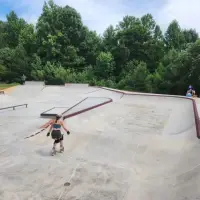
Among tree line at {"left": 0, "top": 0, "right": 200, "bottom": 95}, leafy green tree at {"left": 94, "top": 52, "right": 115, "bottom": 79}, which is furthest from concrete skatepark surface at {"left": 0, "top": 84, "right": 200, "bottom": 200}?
leafy green tree at {"left": 94, "top": 52, "right": 115, "bottom": 79}

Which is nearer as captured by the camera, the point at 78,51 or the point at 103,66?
the point at 103,66

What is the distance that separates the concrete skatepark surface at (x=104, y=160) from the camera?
4512 mm

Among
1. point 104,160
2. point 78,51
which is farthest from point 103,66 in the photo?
point 104,160

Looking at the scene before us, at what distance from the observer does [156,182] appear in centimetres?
491

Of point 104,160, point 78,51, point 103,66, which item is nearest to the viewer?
point 104,160

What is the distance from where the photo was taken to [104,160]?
597 centimetres

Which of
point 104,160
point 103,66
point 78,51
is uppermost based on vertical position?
point 78,51

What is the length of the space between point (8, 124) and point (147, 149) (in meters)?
5.52

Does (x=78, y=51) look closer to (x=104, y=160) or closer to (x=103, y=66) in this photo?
(x=103, y=66)

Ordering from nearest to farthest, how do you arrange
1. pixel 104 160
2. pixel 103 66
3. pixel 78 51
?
pixel 104 160 → pixel 103 66 → pixel 78 51

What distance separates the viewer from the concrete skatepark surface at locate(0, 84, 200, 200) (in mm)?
4512

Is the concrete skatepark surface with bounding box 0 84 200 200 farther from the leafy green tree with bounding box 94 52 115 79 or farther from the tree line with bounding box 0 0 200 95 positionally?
the leafy green tree with bounding box 94 52 115 79

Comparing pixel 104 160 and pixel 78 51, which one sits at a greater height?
pixel 78 51

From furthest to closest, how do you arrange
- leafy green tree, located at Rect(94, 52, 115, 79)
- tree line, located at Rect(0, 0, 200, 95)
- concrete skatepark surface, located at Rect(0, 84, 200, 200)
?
leafy green tree, located at Rect(94, 52, 115, 79) < tree line, located at Rect(0, 0, 200, 95) < concrete skatepark surface, located at Rect(0, 84, 200, 200)
